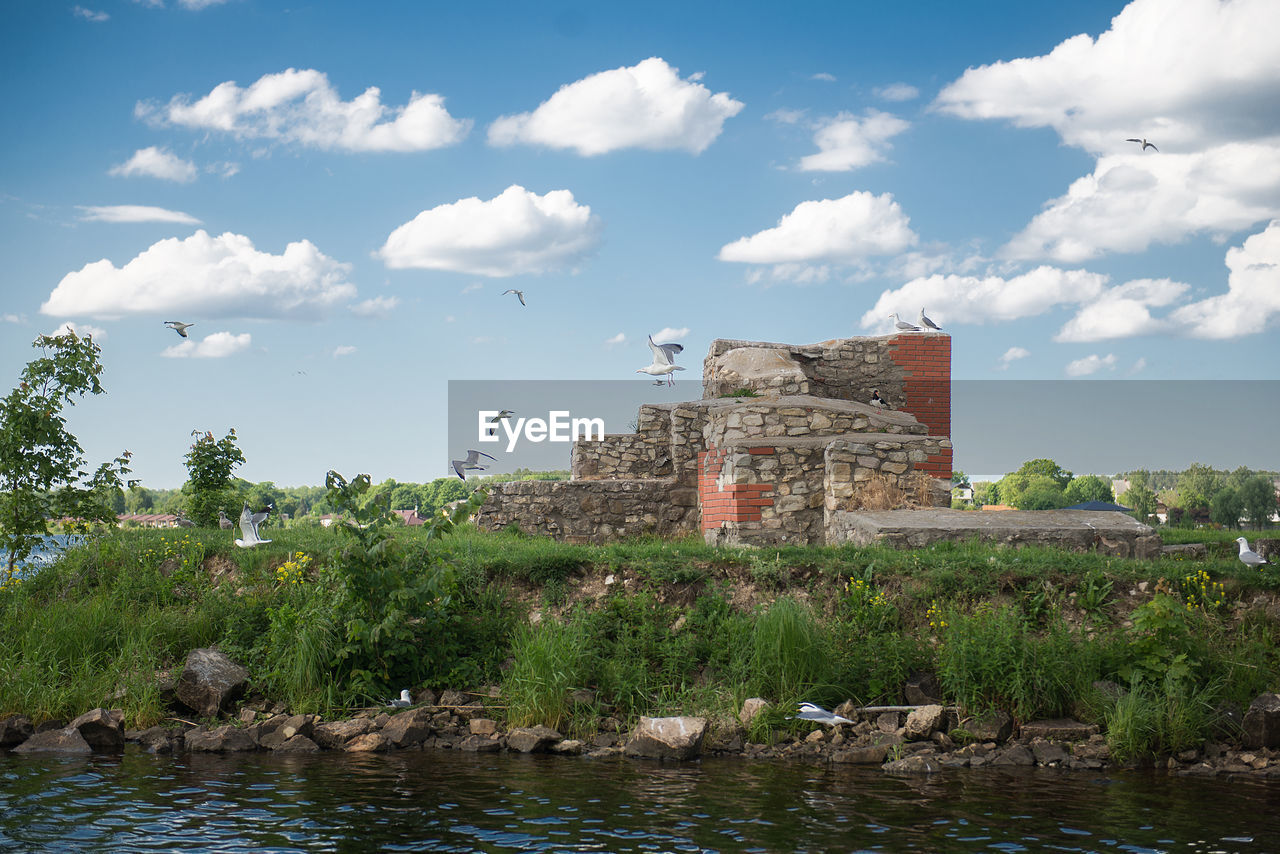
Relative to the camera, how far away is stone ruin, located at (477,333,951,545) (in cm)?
1444

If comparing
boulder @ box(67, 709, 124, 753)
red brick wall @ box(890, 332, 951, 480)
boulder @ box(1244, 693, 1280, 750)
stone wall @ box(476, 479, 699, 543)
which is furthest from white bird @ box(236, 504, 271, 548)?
red brick wall @ box(890, 332, 951, 480)

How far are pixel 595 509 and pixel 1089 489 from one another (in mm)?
85250

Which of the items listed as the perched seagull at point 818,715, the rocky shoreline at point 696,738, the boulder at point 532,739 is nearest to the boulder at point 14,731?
the rocky shoreline at point 696,738

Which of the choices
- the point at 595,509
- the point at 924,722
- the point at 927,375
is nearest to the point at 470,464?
the point at 595,509

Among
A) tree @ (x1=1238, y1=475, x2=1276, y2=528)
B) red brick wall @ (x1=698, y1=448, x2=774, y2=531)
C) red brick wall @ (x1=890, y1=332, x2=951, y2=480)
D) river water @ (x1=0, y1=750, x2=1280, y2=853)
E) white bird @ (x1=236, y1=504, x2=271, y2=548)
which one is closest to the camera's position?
river water @ (x1=0, y1=750, x2=1280, y2=853)

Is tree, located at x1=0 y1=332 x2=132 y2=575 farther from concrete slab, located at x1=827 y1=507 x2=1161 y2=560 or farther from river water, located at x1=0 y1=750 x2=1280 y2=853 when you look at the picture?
concrete slab, located at x1=827 y1=507 x2=1161 y2=560

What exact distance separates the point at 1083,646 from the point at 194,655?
29.1 feet

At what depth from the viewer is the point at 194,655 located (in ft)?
34.6

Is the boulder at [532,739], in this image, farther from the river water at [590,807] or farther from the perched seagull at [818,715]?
the perched seagull at [818,715]

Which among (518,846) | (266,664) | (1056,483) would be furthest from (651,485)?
(1056,483)

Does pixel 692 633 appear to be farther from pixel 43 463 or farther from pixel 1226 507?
pixel 1226 507

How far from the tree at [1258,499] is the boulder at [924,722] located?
63368mm

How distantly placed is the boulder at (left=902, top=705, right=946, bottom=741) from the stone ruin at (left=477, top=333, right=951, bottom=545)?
455 centimetres

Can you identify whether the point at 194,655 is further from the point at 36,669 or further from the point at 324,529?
the point at 324,529
